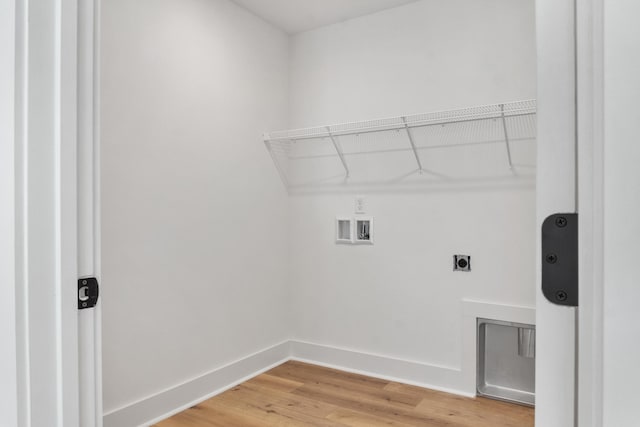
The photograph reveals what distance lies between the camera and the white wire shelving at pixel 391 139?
2.47 metres

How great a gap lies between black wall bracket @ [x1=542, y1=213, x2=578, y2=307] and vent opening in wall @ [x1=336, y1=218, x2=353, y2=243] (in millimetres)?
2583

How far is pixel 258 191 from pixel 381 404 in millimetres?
1543

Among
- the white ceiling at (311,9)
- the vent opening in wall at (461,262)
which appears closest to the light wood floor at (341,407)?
the vent opening in wall at (461,262)

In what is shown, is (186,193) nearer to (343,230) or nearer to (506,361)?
(343,230)

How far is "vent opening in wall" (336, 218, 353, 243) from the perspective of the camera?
10.1 feet

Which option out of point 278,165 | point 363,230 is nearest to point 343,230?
point 363,230

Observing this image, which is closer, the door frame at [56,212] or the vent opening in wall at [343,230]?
the door frame at [56,212]

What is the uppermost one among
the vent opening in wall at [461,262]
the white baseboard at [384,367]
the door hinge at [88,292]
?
the door hinge at [88,292]

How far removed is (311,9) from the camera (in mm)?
2885

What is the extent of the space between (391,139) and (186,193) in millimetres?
1338
